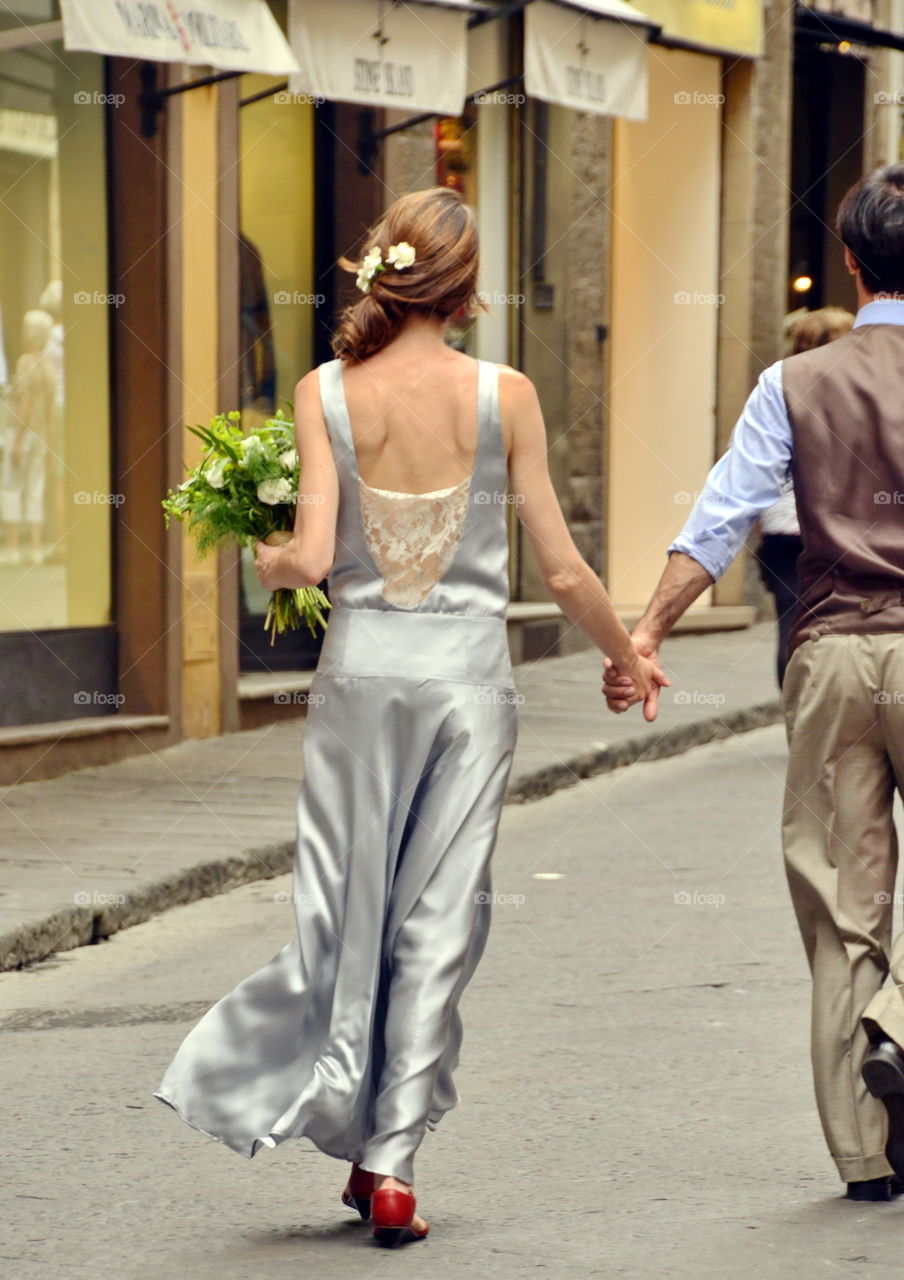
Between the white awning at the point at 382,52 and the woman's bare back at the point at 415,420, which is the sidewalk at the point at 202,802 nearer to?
the woman's bare back at the point at 415,420

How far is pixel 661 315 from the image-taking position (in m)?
16.1

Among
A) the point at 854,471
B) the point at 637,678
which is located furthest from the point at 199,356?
the point at 854,471

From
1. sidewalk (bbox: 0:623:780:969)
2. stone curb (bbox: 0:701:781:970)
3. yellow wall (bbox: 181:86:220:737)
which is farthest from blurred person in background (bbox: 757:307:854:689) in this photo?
yellow wall (bbox: 181:86:220:737)

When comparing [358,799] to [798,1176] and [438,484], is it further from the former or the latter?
[798,1176]

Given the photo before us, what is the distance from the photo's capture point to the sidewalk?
6816 millimetres

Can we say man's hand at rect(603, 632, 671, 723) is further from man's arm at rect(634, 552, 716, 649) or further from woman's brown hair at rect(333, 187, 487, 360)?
woman's brown hair at rect(333, 187, 487, 360)

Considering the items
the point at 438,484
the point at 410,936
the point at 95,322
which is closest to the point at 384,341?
the point at 438,484

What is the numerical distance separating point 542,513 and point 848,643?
60cm

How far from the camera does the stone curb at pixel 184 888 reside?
6.39m

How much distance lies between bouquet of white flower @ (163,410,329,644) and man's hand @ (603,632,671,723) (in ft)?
2.04

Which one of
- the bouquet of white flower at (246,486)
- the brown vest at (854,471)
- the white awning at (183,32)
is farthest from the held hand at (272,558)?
the white awning at (183,32)

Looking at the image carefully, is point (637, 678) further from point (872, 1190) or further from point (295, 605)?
point (872, 1190)

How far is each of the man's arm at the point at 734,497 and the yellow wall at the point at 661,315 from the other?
1132 centimetres

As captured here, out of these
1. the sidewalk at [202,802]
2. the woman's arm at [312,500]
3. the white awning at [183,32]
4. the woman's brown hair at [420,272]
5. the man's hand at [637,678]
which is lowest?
the sidewalk at [202,802]
